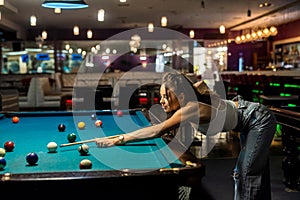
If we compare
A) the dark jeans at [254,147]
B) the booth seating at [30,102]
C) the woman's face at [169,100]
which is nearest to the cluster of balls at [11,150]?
the woman's face at [169,100]

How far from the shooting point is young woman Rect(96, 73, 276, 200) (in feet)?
8.46

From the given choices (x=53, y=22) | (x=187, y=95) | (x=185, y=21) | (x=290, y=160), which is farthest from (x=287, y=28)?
(x=187, y=95)

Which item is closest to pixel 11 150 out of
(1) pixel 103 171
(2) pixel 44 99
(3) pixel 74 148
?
(3) pixel 74 148

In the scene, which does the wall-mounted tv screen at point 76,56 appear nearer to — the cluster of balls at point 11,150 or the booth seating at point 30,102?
the booth seating at point 30,102

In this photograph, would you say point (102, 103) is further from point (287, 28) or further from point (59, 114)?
point (287, 28)

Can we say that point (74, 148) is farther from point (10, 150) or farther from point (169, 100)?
point (169, 100)

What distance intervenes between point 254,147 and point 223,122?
365 millimetres

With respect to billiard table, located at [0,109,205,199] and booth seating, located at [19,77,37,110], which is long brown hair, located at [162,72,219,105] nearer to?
billiard table, located at [0,109,205,199]

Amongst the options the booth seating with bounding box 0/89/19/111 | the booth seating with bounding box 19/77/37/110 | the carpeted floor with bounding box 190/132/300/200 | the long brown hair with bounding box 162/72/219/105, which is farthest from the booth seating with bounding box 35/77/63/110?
the long brown hair with bounding box 162/72/219/105

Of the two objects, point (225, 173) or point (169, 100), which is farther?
point (225, 173)

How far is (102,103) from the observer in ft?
31.9

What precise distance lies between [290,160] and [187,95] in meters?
2.10

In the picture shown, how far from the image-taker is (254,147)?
2943mm

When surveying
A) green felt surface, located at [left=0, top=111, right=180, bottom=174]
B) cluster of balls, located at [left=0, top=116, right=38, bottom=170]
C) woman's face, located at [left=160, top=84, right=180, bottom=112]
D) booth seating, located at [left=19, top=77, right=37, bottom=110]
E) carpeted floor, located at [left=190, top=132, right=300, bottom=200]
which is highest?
woman's face, located at [left=160, top=84, right=180, bottom=112]
